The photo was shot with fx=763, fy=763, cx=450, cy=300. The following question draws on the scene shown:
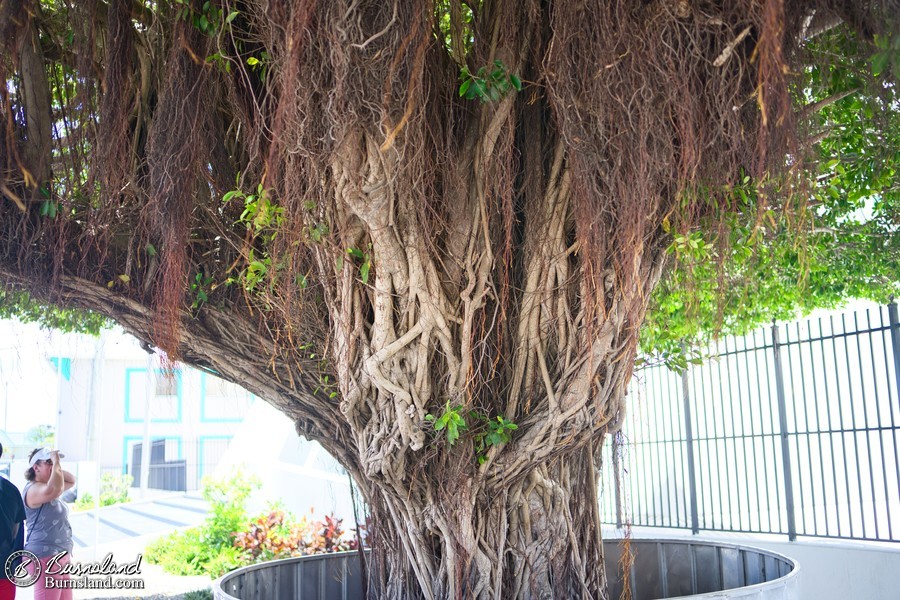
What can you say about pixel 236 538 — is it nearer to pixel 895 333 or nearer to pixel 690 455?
pixel 690 455

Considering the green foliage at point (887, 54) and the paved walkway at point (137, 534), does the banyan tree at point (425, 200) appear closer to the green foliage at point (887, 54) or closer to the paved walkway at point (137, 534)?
the green foliage at point (887, 54)

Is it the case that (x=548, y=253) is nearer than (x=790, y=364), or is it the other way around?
(x=548, y=253)

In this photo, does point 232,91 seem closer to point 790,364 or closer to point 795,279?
point 795,279

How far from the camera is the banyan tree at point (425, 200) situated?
2266 millimetres

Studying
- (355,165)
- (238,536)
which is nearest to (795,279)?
(355,165)

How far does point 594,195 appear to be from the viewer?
8.07 feet

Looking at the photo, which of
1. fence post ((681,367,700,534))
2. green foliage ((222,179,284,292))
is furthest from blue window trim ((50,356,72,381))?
fence post ((681,367,700,534))

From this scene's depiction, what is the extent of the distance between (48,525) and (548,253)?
13.6 feet

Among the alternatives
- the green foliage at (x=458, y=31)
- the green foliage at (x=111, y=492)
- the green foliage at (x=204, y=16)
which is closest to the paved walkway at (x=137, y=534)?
the green foliage at (x=111, y=492)

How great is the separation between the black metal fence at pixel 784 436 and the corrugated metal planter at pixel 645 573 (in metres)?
0.65

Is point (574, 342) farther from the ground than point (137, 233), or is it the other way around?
point (137, 233)

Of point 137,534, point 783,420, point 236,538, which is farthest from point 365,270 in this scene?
point 137,534

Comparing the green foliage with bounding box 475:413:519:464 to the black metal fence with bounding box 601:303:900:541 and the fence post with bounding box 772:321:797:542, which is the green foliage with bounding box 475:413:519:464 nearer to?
the black metal fence with bounding box 601:303:900:541

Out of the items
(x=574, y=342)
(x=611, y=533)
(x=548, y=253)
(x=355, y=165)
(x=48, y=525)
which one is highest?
(x=355, y=165)
